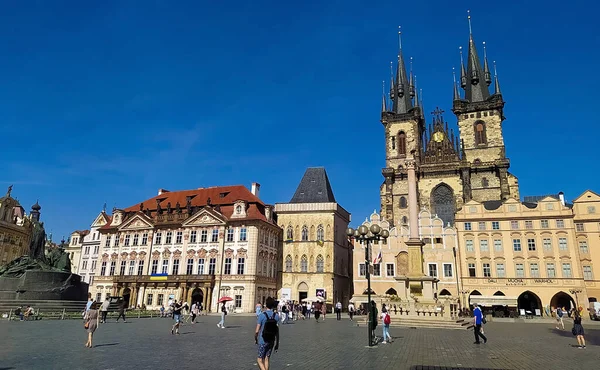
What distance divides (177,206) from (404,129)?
3937 centimetres

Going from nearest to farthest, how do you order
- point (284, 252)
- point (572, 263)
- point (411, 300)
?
1. point (411, 300)
2. point (572, 263)
3. point (284, 252)

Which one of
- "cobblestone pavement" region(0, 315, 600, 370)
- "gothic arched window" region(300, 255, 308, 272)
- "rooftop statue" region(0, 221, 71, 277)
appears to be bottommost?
"cobblestone pavement" region(0, 315, 600, 370)

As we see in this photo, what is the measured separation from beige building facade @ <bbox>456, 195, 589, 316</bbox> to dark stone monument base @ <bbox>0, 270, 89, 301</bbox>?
128 ft

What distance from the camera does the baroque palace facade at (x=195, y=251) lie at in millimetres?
47750

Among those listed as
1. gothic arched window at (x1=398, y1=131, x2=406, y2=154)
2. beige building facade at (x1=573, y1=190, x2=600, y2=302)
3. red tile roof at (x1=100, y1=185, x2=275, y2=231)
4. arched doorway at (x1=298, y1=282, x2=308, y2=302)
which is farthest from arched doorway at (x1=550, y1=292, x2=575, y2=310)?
red tile roof at (x1=100, y1=185, x2=275, y2=231)

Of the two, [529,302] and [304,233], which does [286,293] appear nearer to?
[304,233]

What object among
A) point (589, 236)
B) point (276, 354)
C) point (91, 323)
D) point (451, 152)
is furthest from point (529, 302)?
point (91, 323)

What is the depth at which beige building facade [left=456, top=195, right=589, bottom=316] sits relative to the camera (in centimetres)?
4609

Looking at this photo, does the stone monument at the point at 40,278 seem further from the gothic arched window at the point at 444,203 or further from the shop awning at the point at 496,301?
the gothic arched window at the point at 444,203

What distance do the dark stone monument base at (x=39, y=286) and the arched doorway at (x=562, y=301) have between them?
47357 mm

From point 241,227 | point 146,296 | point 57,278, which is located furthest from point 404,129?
point 57,278

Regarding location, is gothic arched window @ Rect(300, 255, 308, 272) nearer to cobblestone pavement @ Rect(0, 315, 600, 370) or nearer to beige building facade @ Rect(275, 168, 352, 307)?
beige building facade @ Rect(275, 168, 352, 307)

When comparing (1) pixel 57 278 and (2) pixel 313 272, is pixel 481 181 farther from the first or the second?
(1) pixel 57 278

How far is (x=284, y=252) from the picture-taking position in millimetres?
52750
